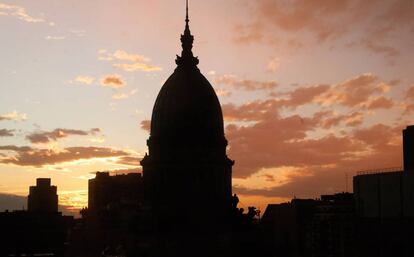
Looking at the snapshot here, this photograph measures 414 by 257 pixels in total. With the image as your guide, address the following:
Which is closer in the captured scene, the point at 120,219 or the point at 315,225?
the point at 315,225

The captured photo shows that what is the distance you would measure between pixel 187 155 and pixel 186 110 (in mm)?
4662

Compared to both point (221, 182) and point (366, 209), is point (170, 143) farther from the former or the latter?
point (366, 209)

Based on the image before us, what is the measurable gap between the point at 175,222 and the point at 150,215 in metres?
2.62

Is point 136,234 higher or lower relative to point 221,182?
lower

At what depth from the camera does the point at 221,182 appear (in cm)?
7731

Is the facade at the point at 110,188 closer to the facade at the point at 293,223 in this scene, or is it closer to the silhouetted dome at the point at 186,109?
the facade at the point at 293,223

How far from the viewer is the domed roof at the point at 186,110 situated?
76812 millimetres

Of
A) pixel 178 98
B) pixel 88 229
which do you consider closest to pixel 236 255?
pixel 178 98

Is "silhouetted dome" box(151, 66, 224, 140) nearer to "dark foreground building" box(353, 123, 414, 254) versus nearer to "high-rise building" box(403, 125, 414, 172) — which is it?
"dark foreground building" box(353, 123, 414, 254)

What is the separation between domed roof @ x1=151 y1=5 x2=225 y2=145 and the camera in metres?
76.8

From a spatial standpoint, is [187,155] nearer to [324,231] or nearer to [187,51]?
[187,51]

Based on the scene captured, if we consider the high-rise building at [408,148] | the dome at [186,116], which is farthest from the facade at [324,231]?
the dome at [186,116]

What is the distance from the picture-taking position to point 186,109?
76.9 meters

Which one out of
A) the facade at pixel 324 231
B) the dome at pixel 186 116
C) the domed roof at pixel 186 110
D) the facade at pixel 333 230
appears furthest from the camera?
the facade at pixel 324 231
